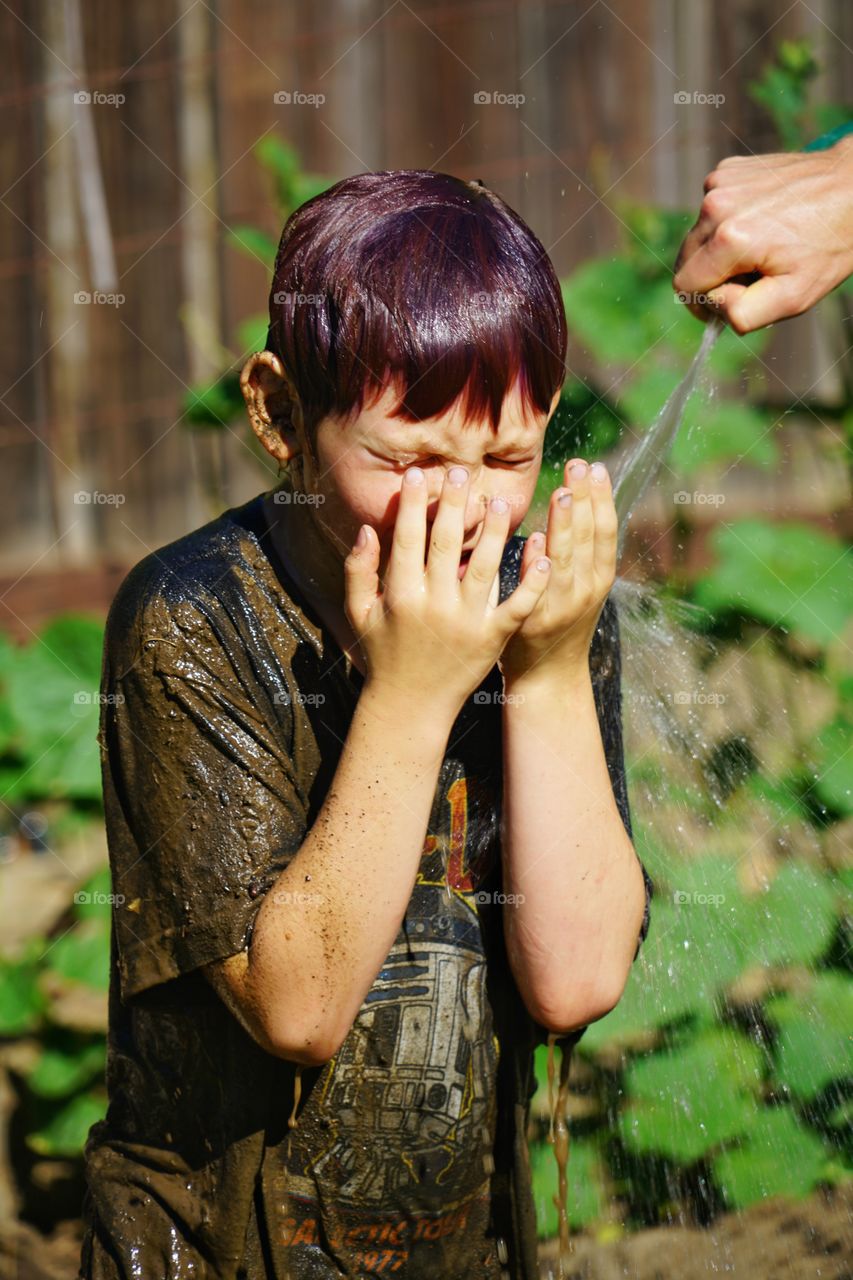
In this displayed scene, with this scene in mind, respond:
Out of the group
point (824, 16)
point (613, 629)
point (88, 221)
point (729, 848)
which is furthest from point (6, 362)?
point (613, 629)

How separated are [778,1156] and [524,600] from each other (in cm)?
200

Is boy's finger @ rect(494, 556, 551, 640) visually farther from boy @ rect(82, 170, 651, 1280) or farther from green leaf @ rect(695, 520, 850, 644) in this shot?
green leaf @ rect(695, 520, 850, 644)

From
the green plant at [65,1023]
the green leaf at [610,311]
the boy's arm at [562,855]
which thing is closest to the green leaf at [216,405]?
the green leaf at [610,311]

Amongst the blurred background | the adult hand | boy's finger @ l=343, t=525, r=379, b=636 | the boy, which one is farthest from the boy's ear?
the blurred background

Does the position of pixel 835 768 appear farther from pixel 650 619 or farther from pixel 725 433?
pixel 725 433

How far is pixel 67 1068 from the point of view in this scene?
3574mm

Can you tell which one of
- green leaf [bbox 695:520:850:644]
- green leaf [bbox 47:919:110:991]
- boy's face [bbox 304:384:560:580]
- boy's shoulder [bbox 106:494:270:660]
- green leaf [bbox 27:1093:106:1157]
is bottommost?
green leaf [bbox 27:1093:106:1157]

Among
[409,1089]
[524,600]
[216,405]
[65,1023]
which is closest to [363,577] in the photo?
[524,600]

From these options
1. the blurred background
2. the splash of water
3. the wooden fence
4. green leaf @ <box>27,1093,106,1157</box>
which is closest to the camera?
the splash of water

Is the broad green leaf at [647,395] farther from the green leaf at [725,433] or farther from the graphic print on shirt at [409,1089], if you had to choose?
the graphic print on shirt at [409,1089]

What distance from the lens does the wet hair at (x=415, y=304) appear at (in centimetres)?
154

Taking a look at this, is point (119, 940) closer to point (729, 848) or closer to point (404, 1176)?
point (404, 1176)

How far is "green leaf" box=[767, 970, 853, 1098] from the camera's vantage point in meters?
3.05

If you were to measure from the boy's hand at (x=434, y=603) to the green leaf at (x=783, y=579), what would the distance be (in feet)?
7.14
